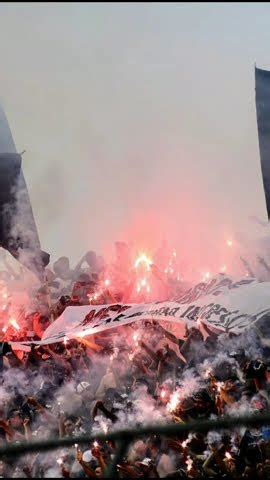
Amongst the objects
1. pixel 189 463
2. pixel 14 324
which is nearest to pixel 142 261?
pixel 14 324

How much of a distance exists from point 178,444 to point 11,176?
13865mm

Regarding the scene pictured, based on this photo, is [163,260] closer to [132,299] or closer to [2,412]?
[132,299]

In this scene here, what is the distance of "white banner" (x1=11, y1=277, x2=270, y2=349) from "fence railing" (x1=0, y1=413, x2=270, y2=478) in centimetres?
591

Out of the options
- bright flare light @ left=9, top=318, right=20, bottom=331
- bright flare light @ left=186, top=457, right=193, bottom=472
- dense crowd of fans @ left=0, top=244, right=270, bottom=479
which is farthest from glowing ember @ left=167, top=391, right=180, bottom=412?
bright flare light @ left=9, top=318, right=20, bottom=331

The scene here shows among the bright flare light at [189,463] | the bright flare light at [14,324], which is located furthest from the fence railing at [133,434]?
the bright flare light at [14,324]

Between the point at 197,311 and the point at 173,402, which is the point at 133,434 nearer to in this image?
the point at 173,402

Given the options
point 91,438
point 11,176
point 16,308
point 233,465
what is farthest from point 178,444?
point 11,176

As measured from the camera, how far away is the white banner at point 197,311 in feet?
25.3

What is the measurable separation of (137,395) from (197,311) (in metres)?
1.65

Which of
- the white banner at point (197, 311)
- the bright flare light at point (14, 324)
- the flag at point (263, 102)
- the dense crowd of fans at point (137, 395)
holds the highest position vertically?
the flag at point (263, 102)

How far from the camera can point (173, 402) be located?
7.65 meters

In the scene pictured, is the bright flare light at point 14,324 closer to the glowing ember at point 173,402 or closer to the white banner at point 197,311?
the white banner at point 197,311

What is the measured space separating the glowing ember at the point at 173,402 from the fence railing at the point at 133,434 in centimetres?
613

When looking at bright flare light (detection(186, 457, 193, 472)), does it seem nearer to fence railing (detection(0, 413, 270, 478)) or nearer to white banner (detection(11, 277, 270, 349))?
white banner (detection(11, 277, 270, 349))
